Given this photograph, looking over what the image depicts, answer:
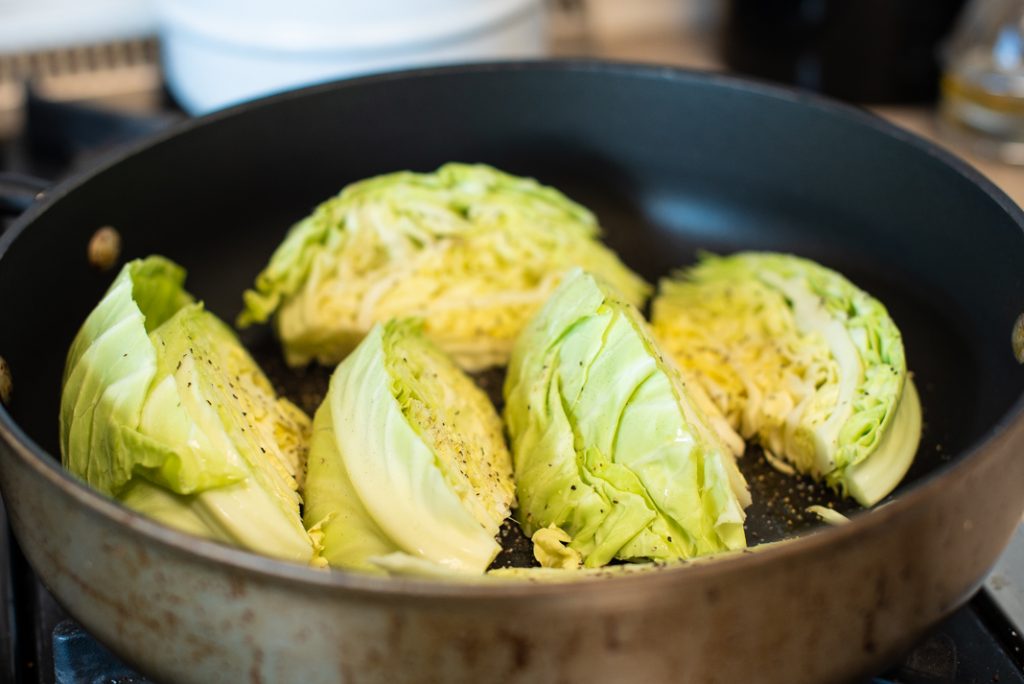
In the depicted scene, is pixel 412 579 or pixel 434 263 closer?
pixel 412 579

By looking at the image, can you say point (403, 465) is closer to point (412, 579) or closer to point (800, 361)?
point (412, 579)

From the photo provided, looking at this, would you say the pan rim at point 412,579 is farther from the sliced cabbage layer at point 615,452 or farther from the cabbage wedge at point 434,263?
the cabbage wedge at point 434,263

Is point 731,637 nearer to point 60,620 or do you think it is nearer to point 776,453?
point 776,453

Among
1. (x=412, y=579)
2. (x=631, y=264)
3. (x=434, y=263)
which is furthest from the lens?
(x=631, y=264)

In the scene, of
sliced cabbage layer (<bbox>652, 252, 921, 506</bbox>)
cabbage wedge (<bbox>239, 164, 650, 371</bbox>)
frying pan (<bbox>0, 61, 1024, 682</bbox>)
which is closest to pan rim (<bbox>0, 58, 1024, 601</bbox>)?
→ frying pan (<bbox>0, 61, 1024, 682</bbox>)

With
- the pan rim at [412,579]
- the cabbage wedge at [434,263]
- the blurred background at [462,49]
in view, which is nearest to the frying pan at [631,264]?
the pan rim at [412,579]

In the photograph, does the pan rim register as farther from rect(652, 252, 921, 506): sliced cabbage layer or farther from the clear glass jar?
the clear glass jar

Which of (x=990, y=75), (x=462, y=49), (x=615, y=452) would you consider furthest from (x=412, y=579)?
(x=990, y=75)
